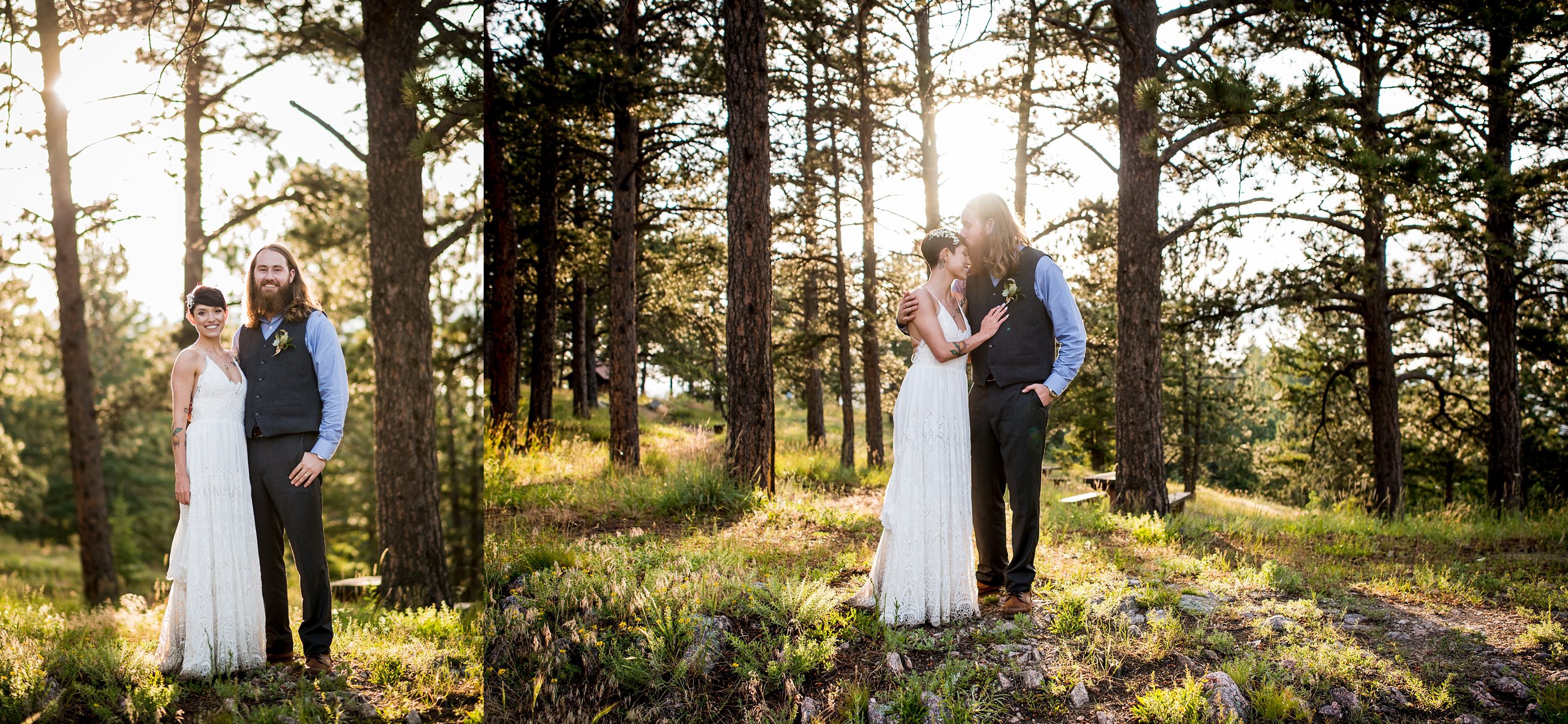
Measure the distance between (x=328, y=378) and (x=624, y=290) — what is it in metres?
7.90

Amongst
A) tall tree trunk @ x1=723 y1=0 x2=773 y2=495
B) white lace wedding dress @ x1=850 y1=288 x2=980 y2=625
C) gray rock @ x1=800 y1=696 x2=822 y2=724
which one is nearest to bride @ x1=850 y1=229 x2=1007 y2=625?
white lace wedding dress @ x1=850 y1=288 x2=980 y2=625

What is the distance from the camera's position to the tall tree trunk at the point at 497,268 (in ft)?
8.02

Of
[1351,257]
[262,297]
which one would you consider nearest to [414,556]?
[262,297]

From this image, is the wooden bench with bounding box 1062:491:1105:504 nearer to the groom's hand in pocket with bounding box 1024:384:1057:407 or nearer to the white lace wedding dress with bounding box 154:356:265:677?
the groom's hand in pocket with bounding box 1024:384:1057:407

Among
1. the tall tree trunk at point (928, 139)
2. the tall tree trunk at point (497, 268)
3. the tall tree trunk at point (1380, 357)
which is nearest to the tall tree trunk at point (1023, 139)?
the tall tree trunk at point (928, 139)

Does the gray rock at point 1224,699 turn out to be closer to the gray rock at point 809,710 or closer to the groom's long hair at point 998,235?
the gray rock at point 809,710

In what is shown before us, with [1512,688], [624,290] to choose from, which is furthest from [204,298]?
[624,290]

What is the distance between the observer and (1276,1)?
24.0 ft

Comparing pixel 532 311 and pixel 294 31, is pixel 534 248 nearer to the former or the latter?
pixel 532 311

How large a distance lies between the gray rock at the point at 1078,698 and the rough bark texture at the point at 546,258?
11.6ft

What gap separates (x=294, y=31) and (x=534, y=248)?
4800 millimetres

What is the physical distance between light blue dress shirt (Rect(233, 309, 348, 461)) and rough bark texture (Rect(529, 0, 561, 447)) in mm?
1358

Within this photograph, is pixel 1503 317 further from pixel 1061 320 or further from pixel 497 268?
pixel 497 268

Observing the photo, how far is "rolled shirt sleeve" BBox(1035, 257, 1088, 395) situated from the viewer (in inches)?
169
